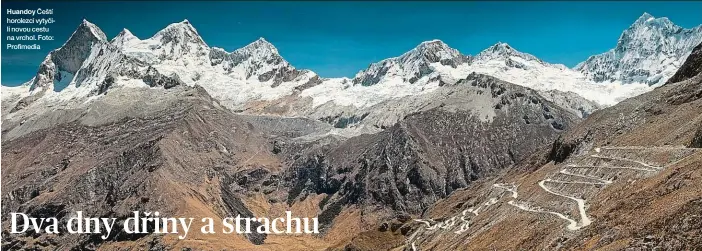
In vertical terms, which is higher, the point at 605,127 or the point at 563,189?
the point at 605,127

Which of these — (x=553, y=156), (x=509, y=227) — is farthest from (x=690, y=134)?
(x=553, y=156)

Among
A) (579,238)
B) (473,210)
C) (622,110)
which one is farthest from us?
(622,110)

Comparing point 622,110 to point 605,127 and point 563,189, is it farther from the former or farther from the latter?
point 563,189

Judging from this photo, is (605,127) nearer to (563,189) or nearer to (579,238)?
(563,189)

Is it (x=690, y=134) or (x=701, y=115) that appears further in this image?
(x=701, y=115)

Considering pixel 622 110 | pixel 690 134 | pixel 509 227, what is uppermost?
pixel 622 110

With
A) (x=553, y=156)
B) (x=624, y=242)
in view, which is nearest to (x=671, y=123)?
(x=553, y=156)

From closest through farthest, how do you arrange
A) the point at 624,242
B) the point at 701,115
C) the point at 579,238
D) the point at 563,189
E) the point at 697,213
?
the point at 697,213 → the point at 624,242 → the point at 579,238 → the point at 563,189 → the point at 701,115
